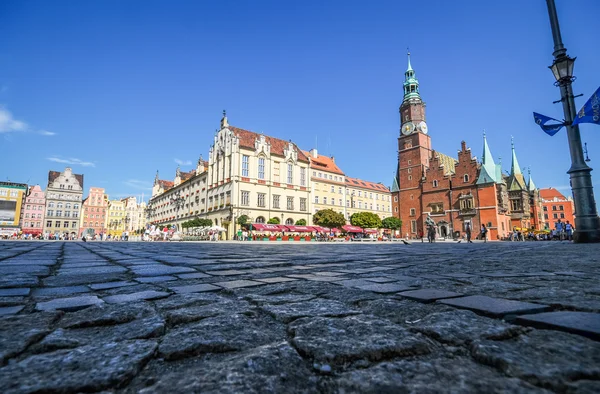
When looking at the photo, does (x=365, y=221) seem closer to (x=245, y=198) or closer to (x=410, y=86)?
(x=245, y=198)

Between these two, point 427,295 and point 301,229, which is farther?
point 301,229

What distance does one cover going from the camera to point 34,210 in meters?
68.3

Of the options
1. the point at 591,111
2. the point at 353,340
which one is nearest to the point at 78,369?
the point at 353,340

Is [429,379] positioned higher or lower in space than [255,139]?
A: lower

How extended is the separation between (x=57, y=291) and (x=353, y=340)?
2.22 metres

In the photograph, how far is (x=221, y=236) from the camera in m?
37.9

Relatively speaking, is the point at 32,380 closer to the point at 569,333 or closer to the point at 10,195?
the point at 569,333

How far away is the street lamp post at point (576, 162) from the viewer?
880 cm

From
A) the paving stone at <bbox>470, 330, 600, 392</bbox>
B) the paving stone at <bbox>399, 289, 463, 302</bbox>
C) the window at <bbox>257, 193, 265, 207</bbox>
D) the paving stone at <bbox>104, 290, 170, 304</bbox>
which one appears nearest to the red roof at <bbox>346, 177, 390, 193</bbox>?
the window at <bbox>257, 193, 265, 207</bbox>

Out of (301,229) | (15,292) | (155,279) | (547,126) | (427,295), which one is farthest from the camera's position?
(301,229)

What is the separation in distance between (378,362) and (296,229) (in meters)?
37.6

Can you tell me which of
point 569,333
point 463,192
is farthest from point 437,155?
point 569,333

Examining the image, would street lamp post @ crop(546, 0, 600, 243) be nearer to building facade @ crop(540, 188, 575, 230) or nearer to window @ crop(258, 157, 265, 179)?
window @ crop(258, 157, 265, 179)

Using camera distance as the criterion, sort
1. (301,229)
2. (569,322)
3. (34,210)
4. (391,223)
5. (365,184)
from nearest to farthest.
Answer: (569,322)
(301,229)
(391,223)
(365,184)
(34,210)
